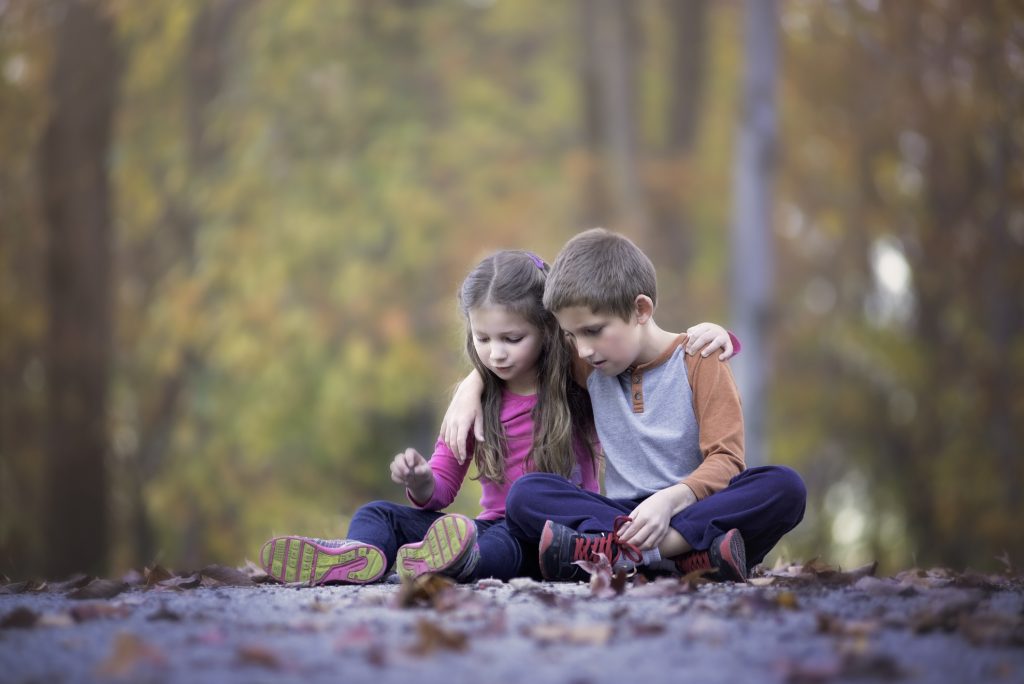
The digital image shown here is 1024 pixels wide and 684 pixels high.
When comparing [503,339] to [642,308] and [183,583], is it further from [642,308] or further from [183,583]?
[183,583]

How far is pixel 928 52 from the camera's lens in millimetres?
10984

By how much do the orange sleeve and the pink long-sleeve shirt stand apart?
0.49 metres

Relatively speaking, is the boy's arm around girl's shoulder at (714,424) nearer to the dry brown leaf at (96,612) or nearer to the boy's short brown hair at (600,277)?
the boy's short brown hair at (600,277)

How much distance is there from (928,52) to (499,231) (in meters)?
4.54

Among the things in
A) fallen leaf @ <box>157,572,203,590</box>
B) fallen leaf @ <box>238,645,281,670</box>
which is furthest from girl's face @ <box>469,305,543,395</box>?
fallen leaf @ <box>238,645,281,670</box>

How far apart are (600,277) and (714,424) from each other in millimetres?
593

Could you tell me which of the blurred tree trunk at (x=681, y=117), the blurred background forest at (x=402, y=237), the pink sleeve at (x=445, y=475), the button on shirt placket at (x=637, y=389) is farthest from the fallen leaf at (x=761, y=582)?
the blurred tree trunk at (x=681, y=117)

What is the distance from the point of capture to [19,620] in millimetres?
2893

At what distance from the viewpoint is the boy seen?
379cm

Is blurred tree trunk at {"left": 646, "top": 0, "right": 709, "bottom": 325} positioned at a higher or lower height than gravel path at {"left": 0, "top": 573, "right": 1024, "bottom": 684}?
higher

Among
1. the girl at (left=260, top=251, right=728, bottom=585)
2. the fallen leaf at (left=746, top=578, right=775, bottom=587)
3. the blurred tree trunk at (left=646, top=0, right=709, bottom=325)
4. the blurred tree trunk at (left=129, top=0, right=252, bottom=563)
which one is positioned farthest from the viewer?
the blurred tree trunk at (left=646, top=0, right=709, bottom=325)

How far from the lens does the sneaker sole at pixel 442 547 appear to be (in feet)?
12.0

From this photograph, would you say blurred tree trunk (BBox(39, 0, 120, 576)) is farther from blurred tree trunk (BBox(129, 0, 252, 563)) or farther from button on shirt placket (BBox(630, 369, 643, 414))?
button on shirt placket (BBox(630, 369, 643, 414))

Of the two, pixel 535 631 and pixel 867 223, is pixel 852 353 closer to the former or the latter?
pixel 867 223
